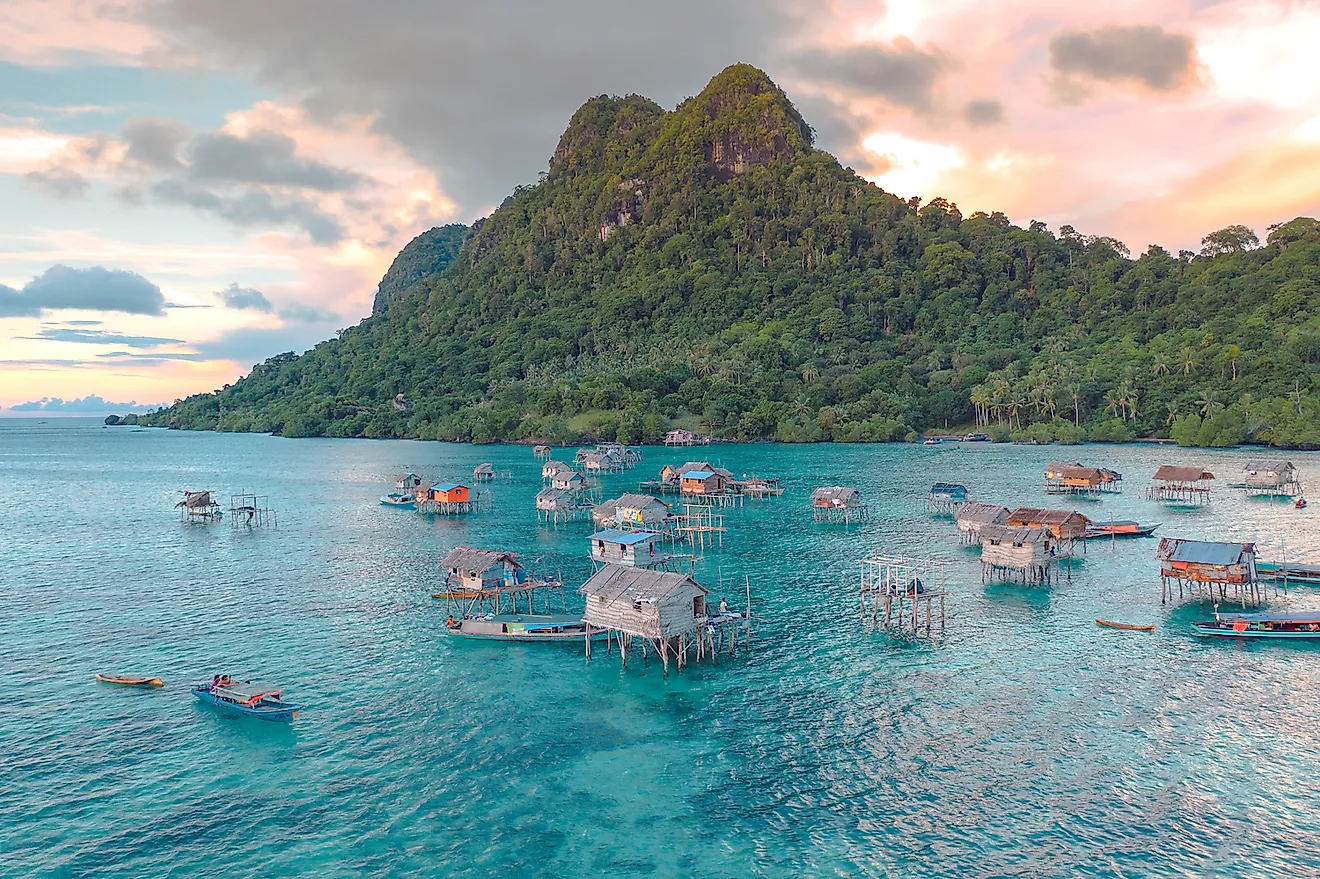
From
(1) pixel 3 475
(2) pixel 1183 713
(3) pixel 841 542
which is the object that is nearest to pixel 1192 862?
(2) pixel 1183 713

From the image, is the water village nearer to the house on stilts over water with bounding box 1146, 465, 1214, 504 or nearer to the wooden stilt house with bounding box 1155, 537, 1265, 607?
the wooden stilt house with bounding box 1155, 537, 1265, 607

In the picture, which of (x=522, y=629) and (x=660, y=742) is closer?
(x=660, y=742)

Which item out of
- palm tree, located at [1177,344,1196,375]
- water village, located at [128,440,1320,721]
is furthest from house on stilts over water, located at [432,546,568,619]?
palm tree, located at [1177,344,1196,375]

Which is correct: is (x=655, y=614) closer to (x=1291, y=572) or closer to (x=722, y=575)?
(x=722, y=575)

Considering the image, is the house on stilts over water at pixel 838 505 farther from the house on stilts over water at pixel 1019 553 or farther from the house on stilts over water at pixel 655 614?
the house on stilts over water at pixel 655 614

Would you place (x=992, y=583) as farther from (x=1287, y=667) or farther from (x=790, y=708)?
(x=790, y=708)

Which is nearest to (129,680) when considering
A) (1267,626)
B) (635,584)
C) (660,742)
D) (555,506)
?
(635,584)

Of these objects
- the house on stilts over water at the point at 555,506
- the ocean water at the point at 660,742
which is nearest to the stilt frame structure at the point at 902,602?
the ocean water at the point at 660,742
